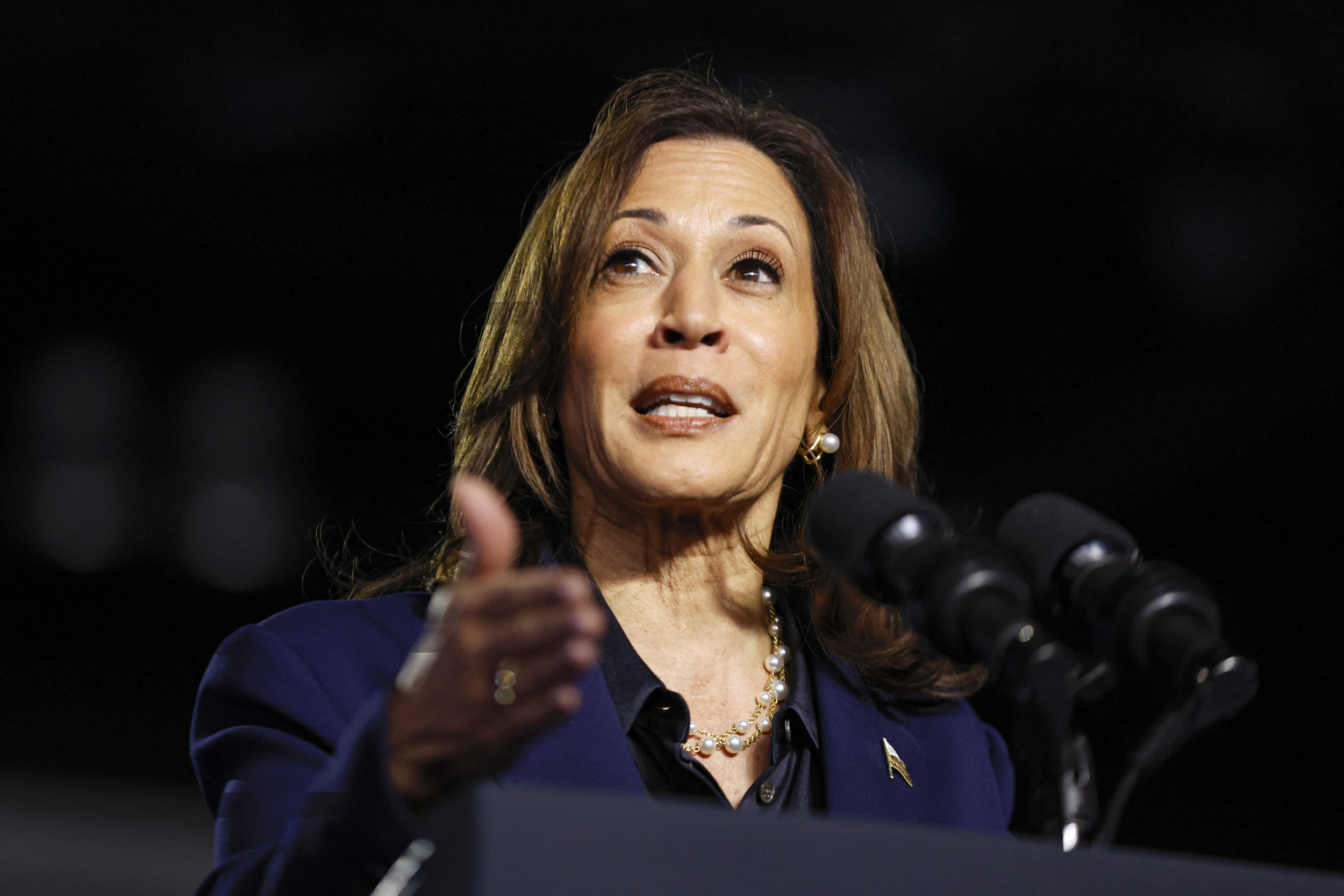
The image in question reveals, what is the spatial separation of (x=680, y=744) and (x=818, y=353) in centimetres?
64

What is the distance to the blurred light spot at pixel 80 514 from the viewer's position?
3.02 metres

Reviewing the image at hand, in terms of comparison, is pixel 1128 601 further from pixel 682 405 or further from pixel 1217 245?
pixel 1217 245

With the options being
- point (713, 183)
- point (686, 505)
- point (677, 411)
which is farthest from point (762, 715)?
point (713, 183)

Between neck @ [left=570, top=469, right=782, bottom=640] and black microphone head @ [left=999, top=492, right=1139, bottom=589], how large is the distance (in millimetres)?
651

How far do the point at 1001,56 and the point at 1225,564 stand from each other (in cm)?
120

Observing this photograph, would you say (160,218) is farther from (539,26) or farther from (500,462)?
(500,462)

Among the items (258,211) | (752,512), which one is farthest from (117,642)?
(752,512)

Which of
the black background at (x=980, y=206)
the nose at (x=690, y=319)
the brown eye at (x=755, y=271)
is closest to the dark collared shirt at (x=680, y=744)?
the nose at (x=690, y=319)

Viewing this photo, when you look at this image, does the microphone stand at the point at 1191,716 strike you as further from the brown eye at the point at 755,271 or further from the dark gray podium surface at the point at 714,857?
the brown eye at the point at 755,271

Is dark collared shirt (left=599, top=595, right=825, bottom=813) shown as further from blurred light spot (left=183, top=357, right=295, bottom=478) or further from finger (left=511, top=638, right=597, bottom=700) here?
blurred light spot (left=183, top=357, right=295, bottom=478)

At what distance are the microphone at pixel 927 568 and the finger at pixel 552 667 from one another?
27cm

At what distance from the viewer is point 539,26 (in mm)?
2754

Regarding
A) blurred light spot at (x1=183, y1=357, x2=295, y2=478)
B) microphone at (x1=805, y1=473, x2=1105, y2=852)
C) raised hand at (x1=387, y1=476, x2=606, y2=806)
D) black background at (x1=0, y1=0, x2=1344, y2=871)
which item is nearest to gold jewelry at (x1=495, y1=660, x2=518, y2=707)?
raised hand at (x1=387, y1=476, x2=606, y2=806)

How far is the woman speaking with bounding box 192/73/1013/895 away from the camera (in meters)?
1.31
